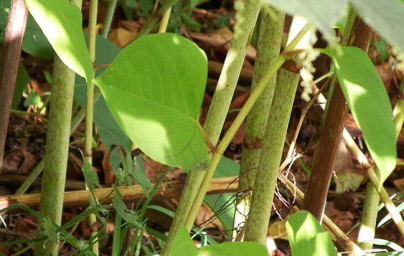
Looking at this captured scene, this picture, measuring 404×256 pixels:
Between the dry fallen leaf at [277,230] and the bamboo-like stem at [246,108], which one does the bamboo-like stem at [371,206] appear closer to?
the dry fallen leaf at [277,230]

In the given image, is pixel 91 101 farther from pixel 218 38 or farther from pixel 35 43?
pixel 218 38

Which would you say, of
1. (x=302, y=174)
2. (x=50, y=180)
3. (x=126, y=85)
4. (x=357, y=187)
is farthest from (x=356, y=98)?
(x=357, y=187)

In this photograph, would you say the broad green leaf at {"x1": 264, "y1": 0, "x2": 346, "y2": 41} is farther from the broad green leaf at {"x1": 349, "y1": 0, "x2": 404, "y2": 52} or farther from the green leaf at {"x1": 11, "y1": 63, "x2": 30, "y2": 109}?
the green leaf at {"x1": 11, "y1": 63, "x2": 30, "y2": 109}

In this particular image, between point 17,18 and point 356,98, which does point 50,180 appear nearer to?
point 17,18

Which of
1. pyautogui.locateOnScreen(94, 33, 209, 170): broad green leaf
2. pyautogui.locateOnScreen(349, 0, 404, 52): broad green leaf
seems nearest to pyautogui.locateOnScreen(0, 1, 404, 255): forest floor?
pyautogui.locateOnScreen(94, 33, 209, 170): broad green leaf

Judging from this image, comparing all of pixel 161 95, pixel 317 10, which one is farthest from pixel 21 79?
pixel 317 10

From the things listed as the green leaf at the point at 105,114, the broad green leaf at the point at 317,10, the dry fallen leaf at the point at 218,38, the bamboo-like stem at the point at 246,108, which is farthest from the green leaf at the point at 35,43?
the broad green leaf at the point at 317,10
